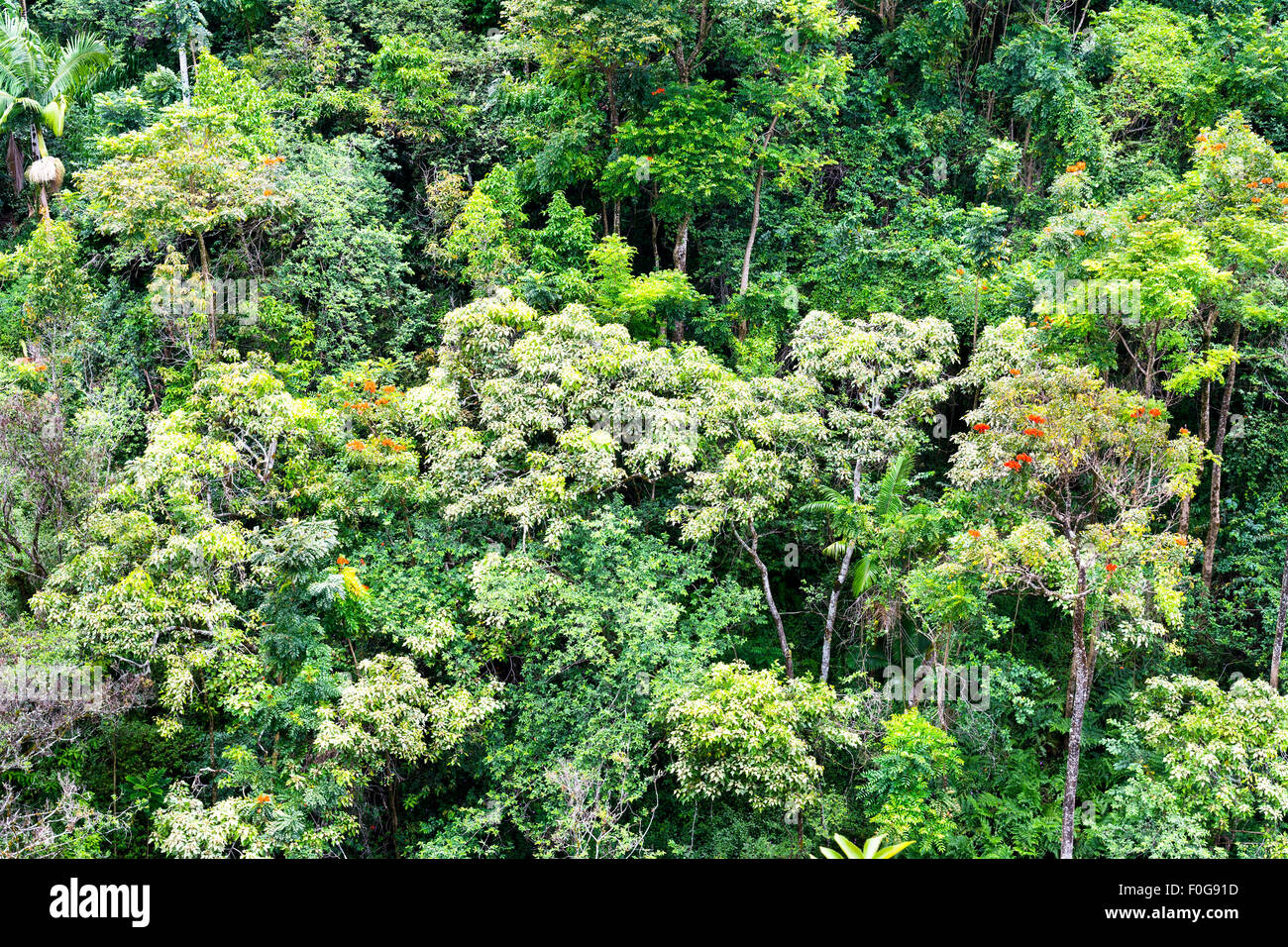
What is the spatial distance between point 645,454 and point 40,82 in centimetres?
1432

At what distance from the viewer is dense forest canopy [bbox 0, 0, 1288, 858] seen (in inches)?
512

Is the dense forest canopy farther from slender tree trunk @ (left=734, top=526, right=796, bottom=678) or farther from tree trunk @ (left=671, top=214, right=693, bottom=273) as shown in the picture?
Result: slender tree trunk @ (left=734, top=526, right=796, bottom=678)

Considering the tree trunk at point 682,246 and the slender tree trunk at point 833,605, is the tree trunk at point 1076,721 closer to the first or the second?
the slender tree trunk at point 833,605

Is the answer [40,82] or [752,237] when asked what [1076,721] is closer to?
[752,237]

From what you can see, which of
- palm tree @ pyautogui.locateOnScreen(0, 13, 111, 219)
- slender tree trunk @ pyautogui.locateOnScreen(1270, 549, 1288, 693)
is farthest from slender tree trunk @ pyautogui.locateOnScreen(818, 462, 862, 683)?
palm tree @ pyautogui.locateOnScreen(0, 13, 111, 219)

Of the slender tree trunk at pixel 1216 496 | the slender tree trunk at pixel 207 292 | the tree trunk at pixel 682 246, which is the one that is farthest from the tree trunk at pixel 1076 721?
the slender tree trunk at pixel 207 292

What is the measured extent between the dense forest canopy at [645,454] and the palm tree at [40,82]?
10cm

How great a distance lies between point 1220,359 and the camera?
14453mm

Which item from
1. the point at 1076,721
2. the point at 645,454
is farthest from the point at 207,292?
the point at 1076,721

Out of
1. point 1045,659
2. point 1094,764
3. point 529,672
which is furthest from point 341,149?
point 1094,764

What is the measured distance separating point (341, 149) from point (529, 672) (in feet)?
36.1

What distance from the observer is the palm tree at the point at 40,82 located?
19328mm

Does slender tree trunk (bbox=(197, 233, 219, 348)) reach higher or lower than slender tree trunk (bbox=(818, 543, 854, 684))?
higher

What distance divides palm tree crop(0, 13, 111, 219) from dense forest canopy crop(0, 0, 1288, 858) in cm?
10
